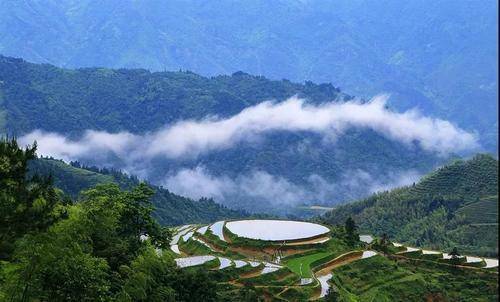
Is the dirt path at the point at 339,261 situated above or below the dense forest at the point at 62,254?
above

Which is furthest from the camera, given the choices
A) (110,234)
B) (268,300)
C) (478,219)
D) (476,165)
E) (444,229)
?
(476,165)

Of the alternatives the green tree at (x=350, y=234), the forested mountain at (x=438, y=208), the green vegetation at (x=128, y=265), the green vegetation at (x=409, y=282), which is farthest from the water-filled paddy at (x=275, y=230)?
the forested mountain at (x=438, y=208)

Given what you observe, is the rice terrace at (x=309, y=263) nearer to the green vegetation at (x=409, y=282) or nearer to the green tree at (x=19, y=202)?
the green vegetation at (x=409, y=282)

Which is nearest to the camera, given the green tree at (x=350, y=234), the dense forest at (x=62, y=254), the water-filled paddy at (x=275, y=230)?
the dense forest at (x=62, y=254)

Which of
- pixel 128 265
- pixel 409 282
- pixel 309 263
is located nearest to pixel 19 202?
Answer: pixel 128 265

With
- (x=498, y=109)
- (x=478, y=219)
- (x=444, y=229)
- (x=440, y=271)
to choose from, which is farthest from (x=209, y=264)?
(x=444, y=229)

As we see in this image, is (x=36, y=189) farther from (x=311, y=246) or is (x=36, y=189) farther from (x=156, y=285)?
(x=311, y=246)

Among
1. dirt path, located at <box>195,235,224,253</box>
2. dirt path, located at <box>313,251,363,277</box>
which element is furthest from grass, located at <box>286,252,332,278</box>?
dirt path, located at <box>195,235,224,253</box>
